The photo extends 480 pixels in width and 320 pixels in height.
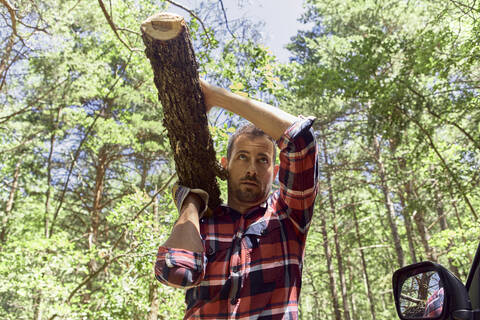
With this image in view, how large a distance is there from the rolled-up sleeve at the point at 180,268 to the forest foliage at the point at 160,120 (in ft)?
3.39

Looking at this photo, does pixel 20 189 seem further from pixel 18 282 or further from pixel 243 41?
pixel 243 41

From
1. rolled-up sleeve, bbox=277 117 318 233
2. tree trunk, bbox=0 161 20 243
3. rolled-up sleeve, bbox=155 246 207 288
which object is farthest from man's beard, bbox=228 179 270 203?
tree trunk, bbox=0 161 20 243

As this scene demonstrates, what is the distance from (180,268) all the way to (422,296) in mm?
890

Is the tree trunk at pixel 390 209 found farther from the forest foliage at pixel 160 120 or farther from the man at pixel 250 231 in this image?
the man at pixel 250 231

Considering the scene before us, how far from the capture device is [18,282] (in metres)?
6.75

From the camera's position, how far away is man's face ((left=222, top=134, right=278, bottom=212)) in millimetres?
1819

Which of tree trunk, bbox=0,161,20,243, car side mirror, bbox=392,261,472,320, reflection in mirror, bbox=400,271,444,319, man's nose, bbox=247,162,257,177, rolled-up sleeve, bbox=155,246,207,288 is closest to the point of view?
car side mirror, bbox=392,261,472,320

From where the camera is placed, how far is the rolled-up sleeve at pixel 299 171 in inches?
61.4

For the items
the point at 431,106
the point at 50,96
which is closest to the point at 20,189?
the point at 50,96

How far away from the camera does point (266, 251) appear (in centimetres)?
163

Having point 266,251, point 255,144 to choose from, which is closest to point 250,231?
point 266,251

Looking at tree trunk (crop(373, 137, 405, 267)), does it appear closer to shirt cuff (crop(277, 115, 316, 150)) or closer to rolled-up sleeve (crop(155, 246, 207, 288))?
shirt cuff (crop(277, 115, 316, 150))

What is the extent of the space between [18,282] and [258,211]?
6996 mm

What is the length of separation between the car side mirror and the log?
1000 mm
